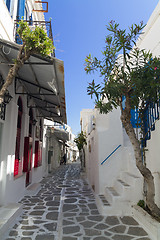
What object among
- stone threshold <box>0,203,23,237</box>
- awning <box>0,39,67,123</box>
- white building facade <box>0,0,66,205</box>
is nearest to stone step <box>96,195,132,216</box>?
stone threshold <box>0,203,23,237</box>

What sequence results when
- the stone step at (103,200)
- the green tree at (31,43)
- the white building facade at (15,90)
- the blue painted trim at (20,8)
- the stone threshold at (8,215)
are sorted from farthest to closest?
the blue painted trim at (20,8) < the stone step at (103,200) < the white building facade at (15,90) < the stone threshold at (8,215) < the green tree at (31,43)

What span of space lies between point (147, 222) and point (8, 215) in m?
3.51

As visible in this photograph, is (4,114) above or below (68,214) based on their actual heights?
above

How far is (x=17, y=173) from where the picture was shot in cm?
704

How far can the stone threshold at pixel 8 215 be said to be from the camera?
4028 mm

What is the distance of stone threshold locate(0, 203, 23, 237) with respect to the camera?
4028 mm

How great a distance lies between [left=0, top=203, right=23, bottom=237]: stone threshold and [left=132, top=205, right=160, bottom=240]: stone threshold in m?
3.37

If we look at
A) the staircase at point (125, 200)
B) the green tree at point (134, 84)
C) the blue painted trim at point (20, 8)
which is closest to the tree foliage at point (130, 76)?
the green tree at point (134, 84)

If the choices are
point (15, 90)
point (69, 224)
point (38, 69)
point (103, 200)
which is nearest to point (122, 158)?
point (103, 200)

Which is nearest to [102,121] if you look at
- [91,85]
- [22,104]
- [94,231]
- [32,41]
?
[91,85]

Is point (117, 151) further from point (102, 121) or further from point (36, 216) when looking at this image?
point (36, 216)

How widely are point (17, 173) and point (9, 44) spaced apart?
4922 millimetres

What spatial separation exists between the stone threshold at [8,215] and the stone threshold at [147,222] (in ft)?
11.1

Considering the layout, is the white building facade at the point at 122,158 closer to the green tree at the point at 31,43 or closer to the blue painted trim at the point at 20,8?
the green tree at the point at 31,43
